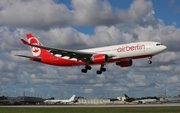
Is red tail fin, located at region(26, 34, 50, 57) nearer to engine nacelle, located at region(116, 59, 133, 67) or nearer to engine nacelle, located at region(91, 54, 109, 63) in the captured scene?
engine nacelle, located at region(91, 54, 109, 63)

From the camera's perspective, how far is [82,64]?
75.1 metres

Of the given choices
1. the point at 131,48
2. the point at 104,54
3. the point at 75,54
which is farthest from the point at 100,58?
the point at 131,48

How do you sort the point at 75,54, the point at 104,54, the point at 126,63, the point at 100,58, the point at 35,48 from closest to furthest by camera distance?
the point at 100,58, the point at 104,54, the point at 75,54, the point at 126,63, the point at 35,48

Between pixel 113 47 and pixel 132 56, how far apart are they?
519cm

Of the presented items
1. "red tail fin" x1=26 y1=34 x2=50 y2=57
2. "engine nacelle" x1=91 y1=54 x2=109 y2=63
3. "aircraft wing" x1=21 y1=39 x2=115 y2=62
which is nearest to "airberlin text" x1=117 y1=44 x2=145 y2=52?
"aircraft wing" x1=21 y1=39 x2=115 y2=62

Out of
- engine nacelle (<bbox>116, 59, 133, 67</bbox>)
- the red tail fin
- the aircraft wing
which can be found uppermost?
the red tail fin

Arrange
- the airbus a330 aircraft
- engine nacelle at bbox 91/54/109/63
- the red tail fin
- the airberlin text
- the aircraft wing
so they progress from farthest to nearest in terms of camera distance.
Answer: the red tail fin, the aircraft wing, engine nacelle at bbox 91/54/109/63, the airberlin text, the airbus a330 aircraft

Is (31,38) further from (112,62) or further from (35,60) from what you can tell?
(112,62)

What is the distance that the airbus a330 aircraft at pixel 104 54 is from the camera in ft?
213

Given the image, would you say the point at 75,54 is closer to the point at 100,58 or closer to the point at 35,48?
the point at 100,58

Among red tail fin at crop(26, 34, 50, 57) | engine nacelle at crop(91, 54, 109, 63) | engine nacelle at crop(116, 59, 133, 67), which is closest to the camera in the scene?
engine nacelle at crop(91, 54, 109, 63)

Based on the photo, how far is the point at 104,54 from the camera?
2712 inches

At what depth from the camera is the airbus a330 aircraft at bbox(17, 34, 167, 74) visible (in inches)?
2552

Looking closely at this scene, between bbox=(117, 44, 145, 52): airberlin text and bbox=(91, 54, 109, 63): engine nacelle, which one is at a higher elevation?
bbox=(117, 44, 145, 52): airberlin text
